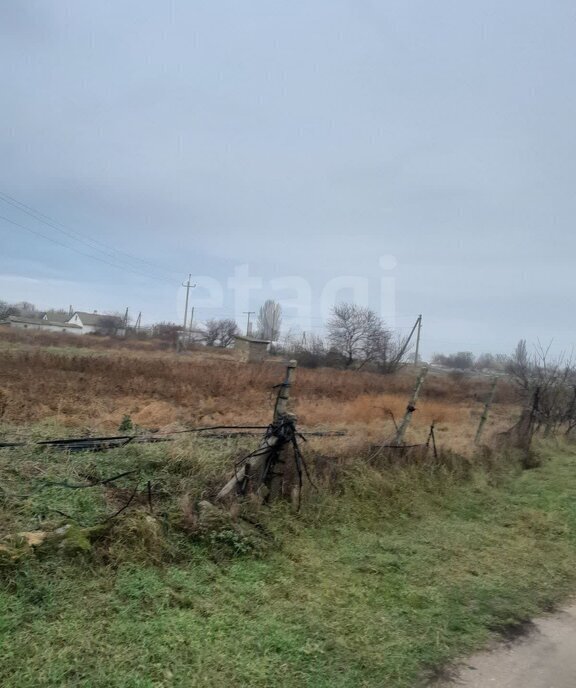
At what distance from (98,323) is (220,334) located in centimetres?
2270

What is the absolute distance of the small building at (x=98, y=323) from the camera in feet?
215

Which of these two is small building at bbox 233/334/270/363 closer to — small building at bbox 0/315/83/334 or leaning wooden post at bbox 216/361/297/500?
small building at bbox 0/315/83/334

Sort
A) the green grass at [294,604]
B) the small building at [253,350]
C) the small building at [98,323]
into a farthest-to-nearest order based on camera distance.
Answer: the small building at [98,323], the small building at [253,350], the green grass at [294,604]

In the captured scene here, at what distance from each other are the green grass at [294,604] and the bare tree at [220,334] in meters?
56.3

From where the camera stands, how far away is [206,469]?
493 cm

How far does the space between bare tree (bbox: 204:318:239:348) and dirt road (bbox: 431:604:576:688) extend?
57806 mm

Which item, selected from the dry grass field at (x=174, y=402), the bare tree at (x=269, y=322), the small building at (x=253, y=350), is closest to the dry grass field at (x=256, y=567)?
the dry grass field at (x=174, y=402)

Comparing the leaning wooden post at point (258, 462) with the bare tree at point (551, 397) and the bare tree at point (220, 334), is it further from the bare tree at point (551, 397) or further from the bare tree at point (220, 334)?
the bare tree at point (220, 334)

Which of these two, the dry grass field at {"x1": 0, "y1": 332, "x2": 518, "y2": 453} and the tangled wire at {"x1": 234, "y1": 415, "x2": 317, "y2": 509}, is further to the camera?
the dry grass field at {"x1": 0, "y1": 332, "x2": 518, "y2": 453}

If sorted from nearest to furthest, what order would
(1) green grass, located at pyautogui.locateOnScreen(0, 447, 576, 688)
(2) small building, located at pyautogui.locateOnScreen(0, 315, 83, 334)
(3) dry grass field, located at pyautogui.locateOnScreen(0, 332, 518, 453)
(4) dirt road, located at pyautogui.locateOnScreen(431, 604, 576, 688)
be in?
1. (1) green grass, located at pyautogui.locateOnScreen(0, 447, 576, 688)
2. (4) dirt road, located at pyautogui.locateOnScreen(431, 604, 576, 688)
3. (3) dry grass field, located at pyautogui.locateOnScreen(0, 332, 518, 453)
4. (2) small building, located at pyautogui.locateOnScreen(0, 315, 83, 334)

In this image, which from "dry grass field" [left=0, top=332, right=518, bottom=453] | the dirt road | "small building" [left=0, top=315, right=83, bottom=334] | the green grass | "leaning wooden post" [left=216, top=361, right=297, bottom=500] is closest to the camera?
the green grass

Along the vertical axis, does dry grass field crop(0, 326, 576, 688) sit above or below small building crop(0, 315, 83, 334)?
below

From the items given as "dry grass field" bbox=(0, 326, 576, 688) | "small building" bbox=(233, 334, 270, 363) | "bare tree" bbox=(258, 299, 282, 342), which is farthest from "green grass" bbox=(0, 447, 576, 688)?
"bare tree" bbox=(258, 299, 282, 342)

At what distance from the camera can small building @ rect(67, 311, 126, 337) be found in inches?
2584
